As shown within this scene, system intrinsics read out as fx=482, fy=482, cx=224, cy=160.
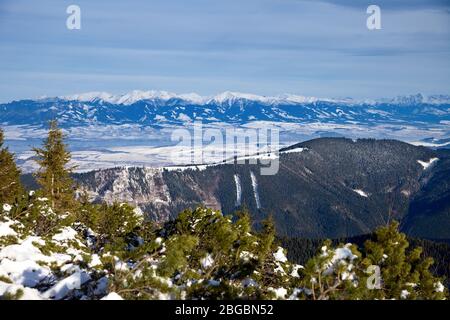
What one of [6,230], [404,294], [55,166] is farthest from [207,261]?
[55,166]

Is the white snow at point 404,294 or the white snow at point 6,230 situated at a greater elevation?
the white snow at point 6,230

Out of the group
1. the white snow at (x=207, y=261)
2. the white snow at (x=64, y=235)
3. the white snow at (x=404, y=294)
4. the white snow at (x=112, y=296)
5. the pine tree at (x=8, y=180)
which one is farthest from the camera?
the pine tree at (x=8, y=180)

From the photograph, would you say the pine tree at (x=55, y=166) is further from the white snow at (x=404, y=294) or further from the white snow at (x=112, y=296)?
Answer: the white snow at (x=404, y=294)

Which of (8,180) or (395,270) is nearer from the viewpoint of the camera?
(395,270)

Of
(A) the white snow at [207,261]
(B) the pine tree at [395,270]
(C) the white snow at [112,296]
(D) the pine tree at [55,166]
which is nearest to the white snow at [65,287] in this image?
(C) the white snow at [112,296]

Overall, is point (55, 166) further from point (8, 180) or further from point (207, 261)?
point (207, 261)

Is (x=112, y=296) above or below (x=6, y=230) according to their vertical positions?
above

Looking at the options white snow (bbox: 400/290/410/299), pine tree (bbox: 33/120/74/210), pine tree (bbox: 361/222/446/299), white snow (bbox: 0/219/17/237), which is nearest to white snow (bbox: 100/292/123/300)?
pine tree (bbox: 361/222/446/299)

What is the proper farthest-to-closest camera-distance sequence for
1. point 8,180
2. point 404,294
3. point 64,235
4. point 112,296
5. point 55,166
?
point 55,166 → point 8,180 → point 64,235 → point 404,294 → point 112,296

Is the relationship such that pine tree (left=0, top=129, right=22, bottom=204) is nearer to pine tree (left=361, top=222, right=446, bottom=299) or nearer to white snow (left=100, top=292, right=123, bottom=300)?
white snow (left=100, top=292, right=123, bottom=300)
